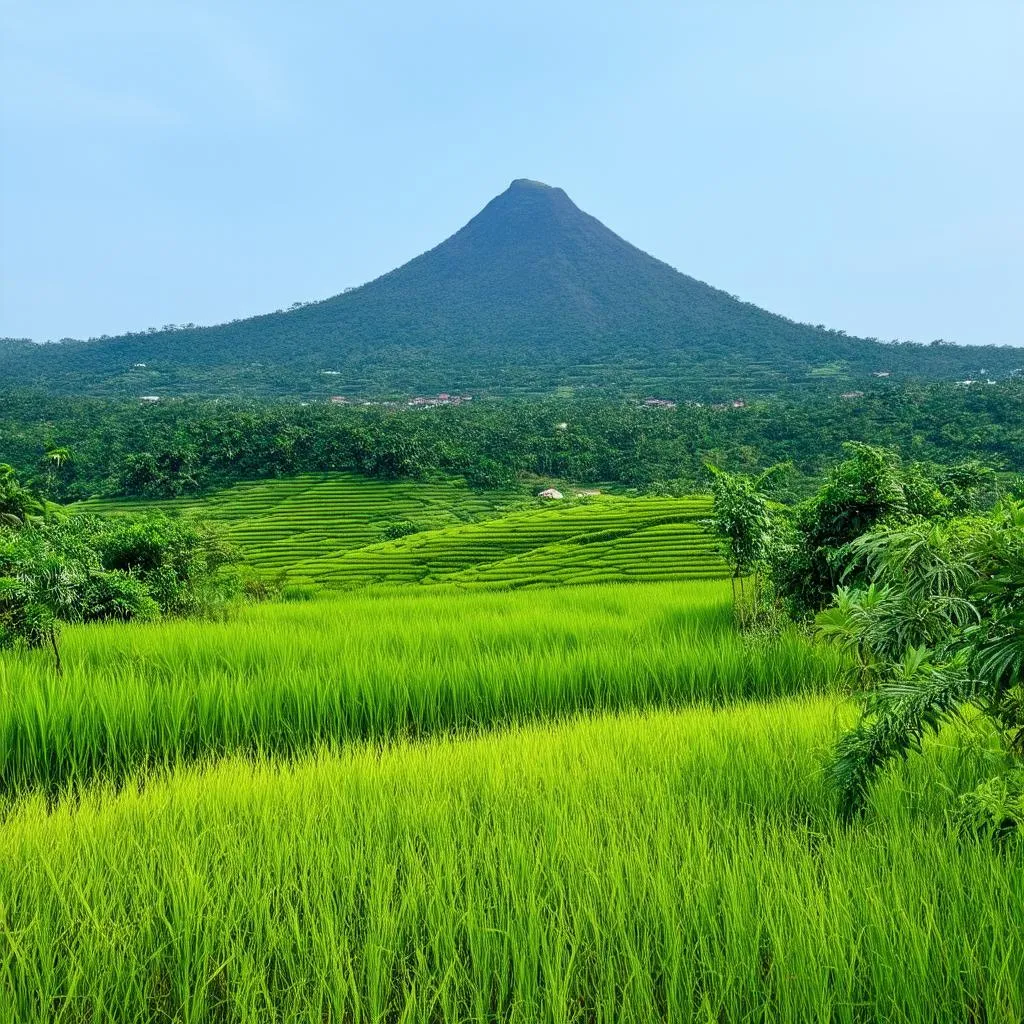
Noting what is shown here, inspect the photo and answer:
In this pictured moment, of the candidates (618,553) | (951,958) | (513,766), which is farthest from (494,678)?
(618,553)

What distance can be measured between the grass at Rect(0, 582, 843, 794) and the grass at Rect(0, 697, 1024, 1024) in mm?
1676

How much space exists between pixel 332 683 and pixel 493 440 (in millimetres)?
50061

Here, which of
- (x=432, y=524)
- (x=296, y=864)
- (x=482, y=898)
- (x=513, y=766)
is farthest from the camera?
(x=432, y=524)

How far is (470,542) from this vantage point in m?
28.3

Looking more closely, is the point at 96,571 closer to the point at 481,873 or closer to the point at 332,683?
the point at 332,683

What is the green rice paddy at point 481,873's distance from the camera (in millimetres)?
1787

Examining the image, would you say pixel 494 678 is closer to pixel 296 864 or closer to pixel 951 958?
pixel 296 864

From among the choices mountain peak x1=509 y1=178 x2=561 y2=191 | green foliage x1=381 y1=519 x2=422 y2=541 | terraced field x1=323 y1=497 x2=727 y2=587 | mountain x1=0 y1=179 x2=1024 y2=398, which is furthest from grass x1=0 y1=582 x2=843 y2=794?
mountain peak x1=509 y1=178 x2=561 y2=191

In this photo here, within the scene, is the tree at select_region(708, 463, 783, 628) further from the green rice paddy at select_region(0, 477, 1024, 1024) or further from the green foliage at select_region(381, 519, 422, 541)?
the green foliage at select_region(381, 519, 422, 541)

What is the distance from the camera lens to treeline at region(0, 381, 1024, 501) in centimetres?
4672

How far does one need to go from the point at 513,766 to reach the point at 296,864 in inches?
46.3

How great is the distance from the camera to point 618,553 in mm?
25562

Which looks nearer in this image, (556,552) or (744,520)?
(744,520)

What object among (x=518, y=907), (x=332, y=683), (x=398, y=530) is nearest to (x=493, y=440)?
(x=398, y=530)
